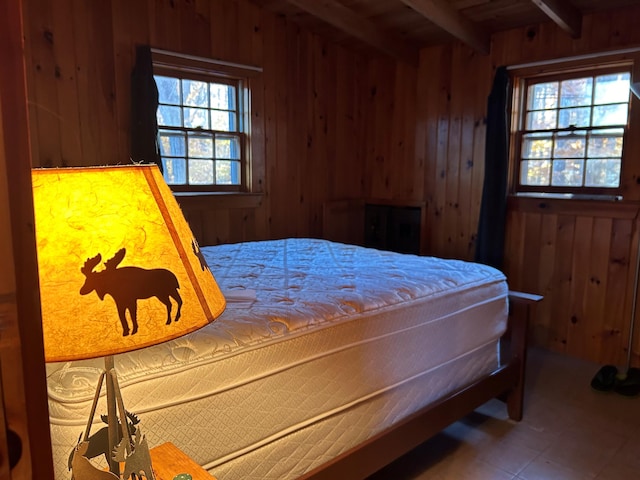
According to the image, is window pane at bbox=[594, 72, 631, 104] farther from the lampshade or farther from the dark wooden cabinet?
the lampshade

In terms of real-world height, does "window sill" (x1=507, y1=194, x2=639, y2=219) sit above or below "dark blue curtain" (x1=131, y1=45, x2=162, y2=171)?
below

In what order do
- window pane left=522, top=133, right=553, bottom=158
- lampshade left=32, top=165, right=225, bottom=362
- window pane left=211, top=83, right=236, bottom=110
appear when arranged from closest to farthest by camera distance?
lampshade left=32, top=165, right=225, bottom=362 < window pane left=522, top=133, right=553, bottom=158 < window pane left=211, top=83, right=236, bottom=110

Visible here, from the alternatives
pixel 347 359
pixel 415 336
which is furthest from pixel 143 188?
pixel 415 336

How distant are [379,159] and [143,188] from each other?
13.0ft

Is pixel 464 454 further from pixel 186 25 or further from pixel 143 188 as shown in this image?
pixel 186 25

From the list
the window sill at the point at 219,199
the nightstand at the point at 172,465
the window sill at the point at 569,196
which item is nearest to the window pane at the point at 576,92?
the window sill at the point at 569,196

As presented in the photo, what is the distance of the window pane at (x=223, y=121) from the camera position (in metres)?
3.71

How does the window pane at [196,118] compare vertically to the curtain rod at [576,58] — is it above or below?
below

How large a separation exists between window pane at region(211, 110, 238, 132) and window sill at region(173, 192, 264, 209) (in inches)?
19.8

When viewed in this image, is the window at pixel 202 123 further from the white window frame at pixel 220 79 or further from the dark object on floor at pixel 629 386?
the dark object on floor at pixel 629 386

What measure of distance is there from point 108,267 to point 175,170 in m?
3.00

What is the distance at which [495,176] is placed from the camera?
3.60 meters

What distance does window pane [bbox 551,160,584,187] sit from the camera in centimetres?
344

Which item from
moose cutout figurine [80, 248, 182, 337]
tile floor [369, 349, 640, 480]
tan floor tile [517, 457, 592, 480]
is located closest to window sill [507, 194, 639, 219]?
tile floor [369, 349, 640, 480]
